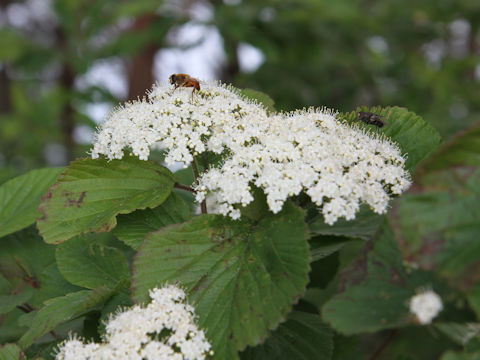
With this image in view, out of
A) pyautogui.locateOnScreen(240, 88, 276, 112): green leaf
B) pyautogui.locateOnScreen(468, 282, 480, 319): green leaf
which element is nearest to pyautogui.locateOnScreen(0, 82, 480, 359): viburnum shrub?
pyautogui.locateOnScreen(468, 282, 480, 319): green leaf

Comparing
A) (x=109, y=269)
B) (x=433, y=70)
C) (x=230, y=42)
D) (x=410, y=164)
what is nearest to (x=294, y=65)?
(x=230, y=42)

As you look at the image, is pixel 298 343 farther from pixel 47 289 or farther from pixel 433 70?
pixel 433 70

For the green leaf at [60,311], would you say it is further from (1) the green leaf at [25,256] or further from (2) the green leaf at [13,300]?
(1) the green leaf at [25,256]

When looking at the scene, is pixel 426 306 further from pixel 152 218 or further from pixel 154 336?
pixel 152 218

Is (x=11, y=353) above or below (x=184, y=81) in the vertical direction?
below

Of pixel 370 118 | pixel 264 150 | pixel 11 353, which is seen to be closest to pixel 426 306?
pixel 264 150
